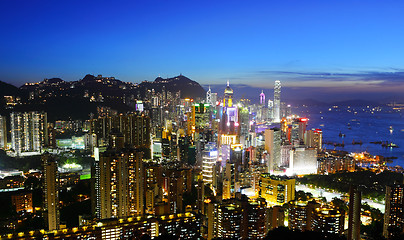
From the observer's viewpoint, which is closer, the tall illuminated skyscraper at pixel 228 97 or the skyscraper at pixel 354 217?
the skyscraper at pixel 354 217

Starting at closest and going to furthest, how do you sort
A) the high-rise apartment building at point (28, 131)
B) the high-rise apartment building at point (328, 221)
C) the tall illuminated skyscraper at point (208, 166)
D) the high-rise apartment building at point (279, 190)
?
the high-rise apartment building at point (328, 221) → the high-rise apartment building at point (279, 190) → the tall illuminated skyscraper at point (208, 166) → the high-rise apartment building at point (28, 131)

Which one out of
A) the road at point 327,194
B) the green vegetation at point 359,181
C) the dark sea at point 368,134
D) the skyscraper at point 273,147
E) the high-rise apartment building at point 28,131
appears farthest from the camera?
the dark sea at point 368,134

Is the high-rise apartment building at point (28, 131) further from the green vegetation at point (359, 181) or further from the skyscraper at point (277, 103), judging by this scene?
the skyscraper at point (277, 103)

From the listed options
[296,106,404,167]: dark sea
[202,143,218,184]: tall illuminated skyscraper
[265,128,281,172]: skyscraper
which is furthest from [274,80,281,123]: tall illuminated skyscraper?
[202,143,218,184]: tall illuminated skyscraper

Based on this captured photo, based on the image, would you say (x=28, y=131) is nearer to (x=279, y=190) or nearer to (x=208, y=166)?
(x=208, y=166)

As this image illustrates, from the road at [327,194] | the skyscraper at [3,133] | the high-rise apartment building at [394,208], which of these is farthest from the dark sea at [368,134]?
the skyscraper at [3,133]

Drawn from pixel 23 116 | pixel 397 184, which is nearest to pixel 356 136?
pixel 397 184

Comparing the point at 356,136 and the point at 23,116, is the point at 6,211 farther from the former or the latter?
the point at 356,136
